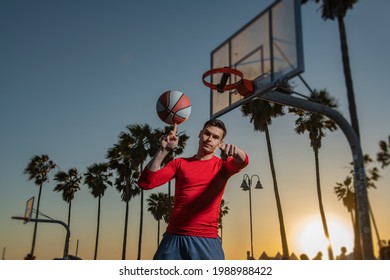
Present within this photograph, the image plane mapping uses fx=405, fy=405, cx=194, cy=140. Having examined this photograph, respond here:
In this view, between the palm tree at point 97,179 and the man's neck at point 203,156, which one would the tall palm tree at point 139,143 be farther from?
the man's neck at point 203,156

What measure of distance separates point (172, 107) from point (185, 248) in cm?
293

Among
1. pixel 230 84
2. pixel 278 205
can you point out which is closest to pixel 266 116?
pixel 278 205

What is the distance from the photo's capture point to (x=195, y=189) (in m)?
4.05

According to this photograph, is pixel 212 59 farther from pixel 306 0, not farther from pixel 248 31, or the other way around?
pixel 306 0

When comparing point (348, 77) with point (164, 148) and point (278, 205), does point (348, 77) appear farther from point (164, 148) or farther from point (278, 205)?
point (164, 148)

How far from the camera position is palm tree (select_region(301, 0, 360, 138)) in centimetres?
1617

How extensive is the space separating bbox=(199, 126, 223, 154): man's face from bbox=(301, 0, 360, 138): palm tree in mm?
12831

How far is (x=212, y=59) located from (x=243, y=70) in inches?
51.4

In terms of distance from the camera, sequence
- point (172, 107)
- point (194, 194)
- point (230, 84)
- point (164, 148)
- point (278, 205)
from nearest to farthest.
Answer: point (164, 148) → point (194, 194) → point (172, 107) → point (230, 84) → point (278, 205)

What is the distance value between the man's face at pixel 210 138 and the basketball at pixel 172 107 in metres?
2.01

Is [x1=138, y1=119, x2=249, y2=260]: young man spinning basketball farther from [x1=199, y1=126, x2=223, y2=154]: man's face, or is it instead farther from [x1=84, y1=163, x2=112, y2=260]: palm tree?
[x1=84, y1=163, x2=112, y2=260]: palm tree

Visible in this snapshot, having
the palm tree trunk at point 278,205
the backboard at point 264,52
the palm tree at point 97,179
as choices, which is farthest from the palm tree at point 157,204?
the backboard at point 264,52

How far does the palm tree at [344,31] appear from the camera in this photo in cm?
1617
